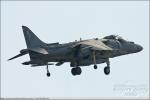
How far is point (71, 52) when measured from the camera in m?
86.9

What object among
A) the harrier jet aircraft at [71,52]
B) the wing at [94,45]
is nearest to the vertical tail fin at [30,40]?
the harrier jet aircraft at [71,52]

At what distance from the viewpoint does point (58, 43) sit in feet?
286

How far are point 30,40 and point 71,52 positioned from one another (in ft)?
15.5

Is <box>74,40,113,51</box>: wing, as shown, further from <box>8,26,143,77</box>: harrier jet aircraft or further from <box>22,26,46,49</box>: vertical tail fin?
<box>22,26,46,49</box>: vertical tail fin

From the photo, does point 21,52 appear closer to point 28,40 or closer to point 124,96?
point 28,40

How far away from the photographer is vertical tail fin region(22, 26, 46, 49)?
285ft

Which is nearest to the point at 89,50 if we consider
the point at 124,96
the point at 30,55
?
the point at 30,55

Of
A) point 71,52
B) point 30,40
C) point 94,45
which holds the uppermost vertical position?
point 30,40

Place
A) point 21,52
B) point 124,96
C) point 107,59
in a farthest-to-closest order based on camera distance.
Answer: point 124,96 → point 107,59 → point 21,52

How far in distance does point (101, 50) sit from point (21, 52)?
9139mm

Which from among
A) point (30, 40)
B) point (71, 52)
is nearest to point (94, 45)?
point (71, 52)

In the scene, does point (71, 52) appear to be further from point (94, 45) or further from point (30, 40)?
point (30, 40)

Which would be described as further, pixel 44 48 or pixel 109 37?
pixel 109 37

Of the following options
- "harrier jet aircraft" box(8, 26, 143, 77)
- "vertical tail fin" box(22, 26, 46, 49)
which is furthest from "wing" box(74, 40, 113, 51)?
"vertical tail fin" box(22, 26, 46, 49)
